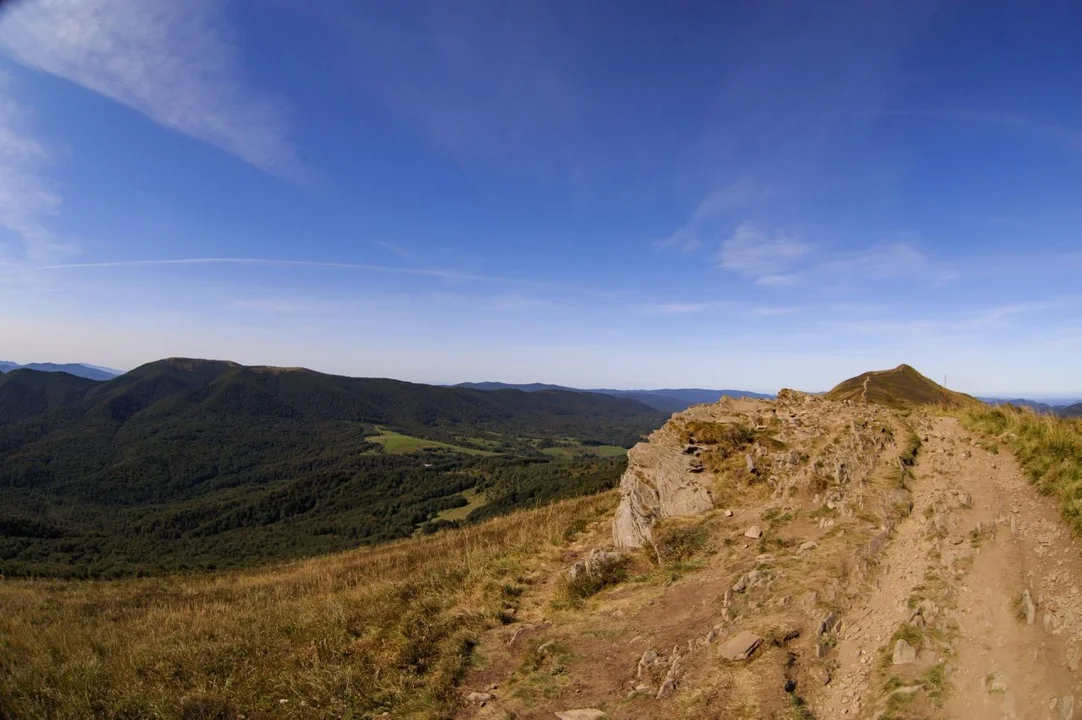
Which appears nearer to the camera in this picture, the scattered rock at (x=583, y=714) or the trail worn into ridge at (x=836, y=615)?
the trail worn into ridge at (x=836, y=615)

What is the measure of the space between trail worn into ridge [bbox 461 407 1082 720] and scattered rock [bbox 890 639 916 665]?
16 millimetres

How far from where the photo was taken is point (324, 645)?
8391 mm

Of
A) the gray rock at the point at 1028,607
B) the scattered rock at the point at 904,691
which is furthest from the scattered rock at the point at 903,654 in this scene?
the gray rock at the point at 1028,607

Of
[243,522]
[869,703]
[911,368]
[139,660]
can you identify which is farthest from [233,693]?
[243,522]

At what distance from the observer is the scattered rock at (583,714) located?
591 centimetres

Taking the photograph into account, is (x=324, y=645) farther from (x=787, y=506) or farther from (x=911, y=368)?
(x=911, y=368)

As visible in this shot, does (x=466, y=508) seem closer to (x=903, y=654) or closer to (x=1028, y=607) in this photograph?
(x=903, y=654)

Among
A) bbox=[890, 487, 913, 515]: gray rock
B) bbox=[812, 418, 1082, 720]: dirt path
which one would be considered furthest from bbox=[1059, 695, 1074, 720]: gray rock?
bbox=[890, 487, 913, 515]: gray rock

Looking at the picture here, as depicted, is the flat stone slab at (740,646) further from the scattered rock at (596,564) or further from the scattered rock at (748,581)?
the scattered rock at (596,564)

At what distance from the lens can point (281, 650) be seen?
28.4 feet

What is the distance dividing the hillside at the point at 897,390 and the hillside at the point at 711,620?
14.0 metres

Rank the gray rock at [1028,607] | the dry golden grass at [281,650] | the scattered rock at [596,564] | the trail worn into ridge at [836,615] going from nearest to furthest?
the trail worn into ridge at [836,615], the gray rock at [1028,607], the dry golden grass at [281,650], the scattered rock at [596,564]

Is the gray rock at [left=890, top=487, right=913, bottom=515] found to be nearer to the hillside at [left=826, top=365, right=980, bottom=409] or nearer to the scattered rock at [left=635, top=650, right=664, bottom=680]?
the scattered rock at [left=635, top=650, right=664, bottom=680]

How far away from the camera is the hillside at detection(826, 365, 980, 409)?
2688 cm
